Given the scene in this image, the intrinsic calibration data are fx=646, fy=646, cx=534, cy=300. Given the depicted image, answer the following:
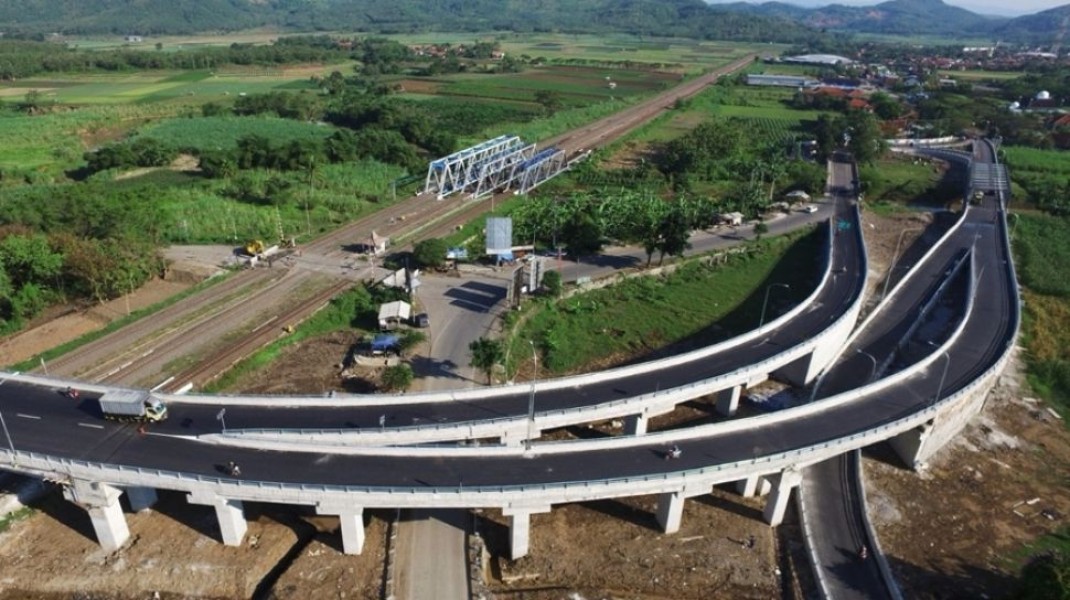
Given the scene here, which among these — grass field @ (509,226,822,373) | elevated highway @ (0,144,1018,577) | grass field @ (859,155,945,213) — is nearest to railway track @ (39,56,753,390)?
elevated highway @ (0,144,1018,577)

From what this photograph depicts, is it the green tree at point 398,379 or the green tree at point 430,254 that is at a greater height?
the green tree at point 430,254

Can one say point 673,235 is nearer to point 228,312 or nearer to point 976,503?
point 976,503

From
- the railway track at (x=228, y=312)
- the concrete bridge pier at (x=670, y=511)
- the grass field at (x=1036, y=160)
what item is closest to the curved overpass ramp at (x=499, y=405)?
the concrete bridge pier at (x=670, y=511)

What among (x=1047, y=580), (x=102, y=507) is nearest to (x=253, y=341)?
(x=102, y=507)

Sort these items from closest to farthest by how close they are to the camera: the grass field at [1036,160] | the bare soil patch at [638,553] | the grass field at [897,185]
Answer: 1. the bare soil patch at [638,553]
2. the grass field at [897,185]
3. the grass field at [1036,160]

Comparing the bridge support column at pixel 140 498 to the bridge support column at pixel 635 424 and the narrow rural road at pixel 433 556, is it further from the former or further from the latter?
the bridge support column at pixel 635 424

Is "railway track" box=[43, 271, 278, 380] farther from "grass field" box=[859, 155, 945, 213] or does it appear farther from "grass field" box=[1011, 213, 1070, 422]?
"grass field" box=[859, 155, 945, 213]
